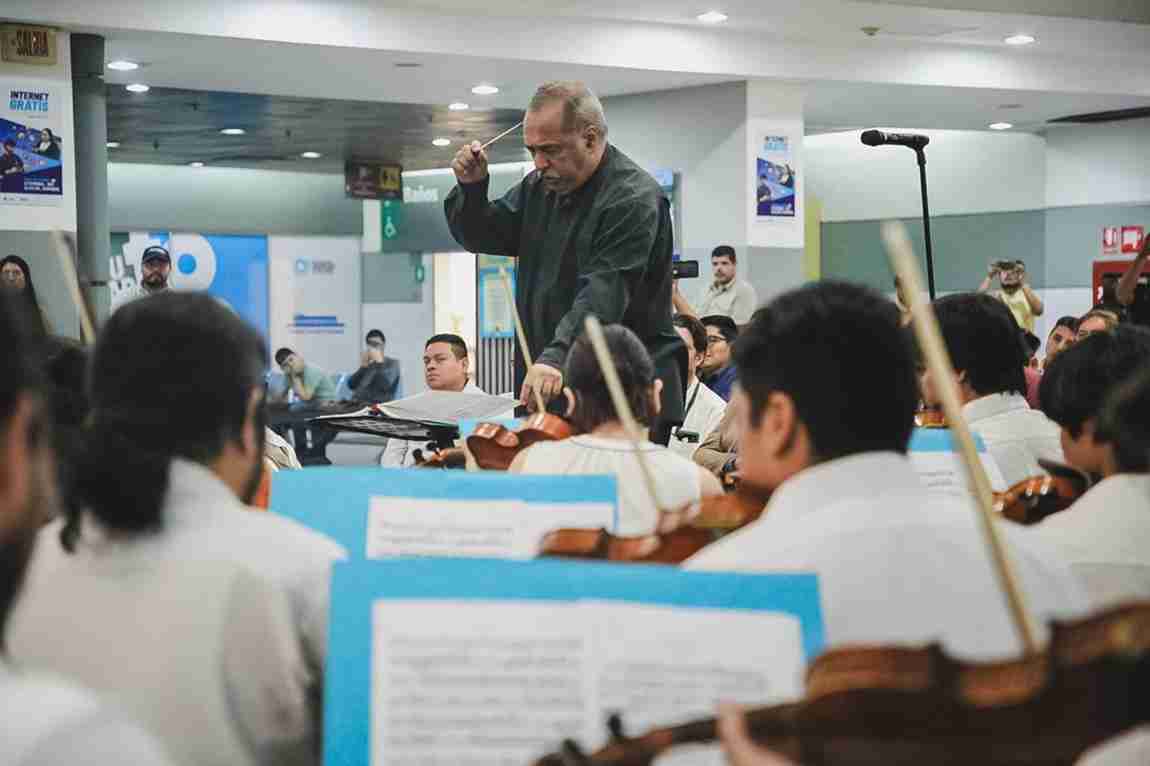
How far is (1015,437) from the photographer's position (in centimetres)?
346

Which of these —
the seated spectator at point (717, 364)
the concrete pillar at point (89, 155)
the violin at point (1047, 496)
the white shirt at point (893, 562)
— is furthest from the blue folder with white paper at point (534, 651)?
the concrete pillar at point (89, 155)

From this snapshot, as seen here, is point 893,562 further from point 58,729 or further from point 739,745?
point 58,729

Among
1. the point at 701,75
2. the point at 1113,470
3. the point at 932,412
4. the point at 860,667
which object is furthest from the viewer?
the point at 701,75

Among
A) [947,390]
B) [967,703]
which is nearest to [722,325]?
[947,390]

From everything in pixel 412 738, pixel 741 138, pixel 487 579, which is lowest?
pixel 412 738

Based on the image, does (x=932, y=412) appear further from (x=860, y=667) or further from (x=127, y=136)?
(x=127, y=136)

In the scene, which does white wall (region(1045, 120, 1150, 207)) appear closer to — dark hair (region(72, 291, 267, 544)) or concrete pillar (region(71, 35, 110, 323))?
concrete pillar (region(71, 35, 110, 323))

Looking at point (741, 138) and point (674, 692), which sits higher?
point (741, 138)

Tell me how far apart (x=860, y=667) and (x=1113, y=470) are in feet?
4.52

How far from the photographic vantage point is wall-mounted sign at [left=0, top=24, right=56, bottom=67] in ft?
29.2

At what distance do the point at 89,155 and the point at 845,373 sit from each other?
850 cm

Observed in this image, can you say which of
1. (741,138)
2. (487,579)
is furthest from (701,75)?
(487,579)

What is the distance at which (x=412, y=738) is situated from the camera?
1.39m

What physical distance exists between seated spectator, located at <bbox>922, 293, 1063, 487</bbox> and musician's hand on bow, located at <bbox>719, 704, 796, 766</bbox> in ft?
8.41
